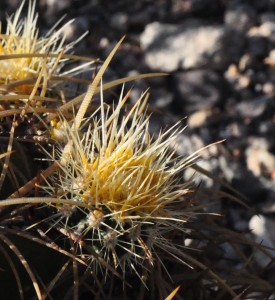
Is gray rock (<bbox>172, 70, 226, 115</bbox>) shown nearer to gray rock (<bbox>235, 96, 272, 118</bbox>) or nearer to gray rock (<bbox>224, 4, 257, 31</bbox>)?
gray rock (<bbox>235, 96, 272, 118</bbox>)

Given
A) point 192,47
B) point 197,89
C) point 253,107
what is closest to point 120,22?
point 192,47

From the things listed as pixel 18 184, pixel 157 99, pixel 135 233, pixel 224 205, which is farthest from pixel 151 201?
pixel 157 99

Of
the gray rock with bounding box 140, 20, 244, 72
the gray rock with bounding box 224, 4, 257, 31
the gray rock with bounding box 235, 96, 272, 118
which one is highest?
the gray rock with bounding box 224, 4, 257, 31

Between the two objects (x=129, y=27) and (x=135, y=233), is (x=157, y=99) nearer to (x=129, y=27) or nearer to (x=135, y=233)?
(x=129, y=27)

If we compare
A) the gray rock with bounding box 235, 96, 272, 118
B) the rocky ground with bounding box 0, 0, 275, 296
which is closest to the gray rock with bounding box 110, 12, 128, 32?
the rocky ground with bounding box 0, 0, 275, 296

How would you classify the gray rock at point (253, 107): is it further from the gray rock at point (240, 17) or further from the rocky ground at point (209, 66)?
the gray rock at point (240, 17)

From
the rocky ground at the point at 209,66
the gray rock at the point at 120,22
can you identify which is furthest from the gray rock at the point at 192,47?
the gray rock at the point at 120,22

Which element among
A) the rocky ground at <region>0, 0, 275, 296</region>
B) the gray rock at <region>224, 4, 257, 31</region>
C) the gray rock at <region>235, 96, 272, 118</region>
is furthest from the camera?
the gray rock at <region>224, 4, 257, 31</region>
